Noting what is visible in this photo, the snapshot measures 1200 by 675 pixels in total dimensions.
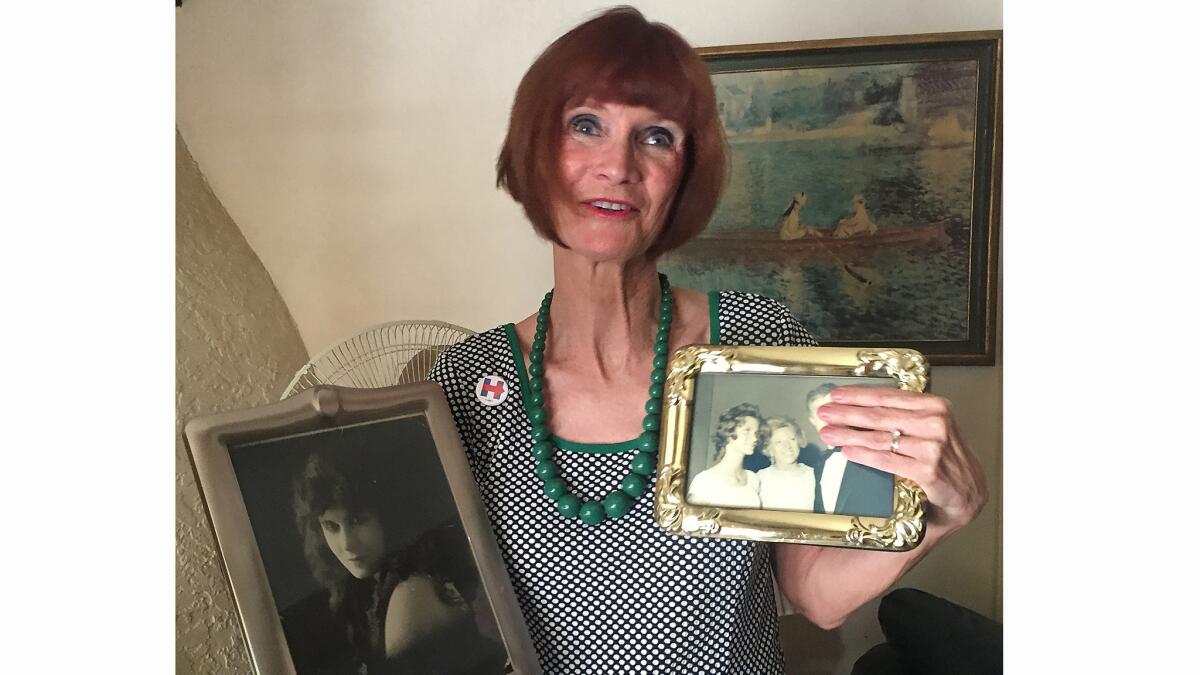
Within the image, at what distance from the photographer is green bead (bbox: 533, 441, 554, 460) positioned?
28.0 inches

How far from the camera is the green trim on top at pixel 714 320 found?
2.50ft

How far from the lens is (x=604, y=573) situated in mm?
700

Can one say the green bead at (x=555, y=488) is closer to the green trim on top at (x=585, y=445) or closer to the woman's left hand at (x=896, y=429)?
the green trim on top at (x=585, y=445)

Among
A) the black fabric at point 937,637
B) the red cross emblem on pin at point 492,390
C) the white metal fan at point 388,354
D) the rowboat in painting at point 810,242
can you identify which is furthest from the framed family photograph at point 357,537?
the rowboat in painting at point 810,242

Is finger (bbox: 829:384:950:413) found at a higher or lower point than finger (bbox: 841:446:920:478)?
higher

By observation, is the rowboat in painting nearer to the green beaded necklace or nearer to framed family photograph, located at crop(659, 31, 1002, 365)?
framed family photograph, located at crop(659, 31, 1002, 365)

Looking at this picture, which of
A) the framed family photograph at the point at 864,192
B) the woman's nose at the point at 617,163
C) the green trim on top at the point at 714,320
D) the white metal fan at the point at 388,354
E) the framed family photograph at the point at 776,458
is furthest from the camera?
the framed family photograph at the point at 864,192

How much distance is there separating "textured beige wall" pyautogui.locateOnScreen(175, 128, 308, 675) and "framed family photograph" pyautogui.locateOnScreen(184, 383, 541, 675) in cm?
30

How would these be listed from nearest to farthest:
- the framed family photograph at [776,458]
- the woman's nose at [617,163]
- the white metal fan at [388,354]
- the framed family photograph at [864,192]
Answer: the framed family photograph at [776,458]
the woman's nose at [617,163]
the white metal fan at [388,354]
the framed family photograph at [864,192]

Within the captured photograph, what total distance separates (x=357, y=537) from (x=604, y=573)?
0.22 meters

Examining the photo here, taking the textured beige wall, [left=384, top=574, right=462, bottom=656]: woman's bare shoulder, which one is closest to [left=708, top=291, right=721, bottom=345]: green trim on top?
[left=384, top=574, right=462, bottom=656]: woman's bare shoulder

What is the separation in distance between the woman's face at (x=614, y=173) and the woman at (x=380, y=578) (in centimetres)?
24

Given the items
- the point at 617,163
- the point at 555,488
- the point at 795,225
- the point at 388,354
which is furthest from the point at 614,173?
the point at 795,225

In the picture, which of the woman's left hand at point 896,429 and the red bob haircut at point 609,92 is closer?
the woman's left hand at point 896,429
